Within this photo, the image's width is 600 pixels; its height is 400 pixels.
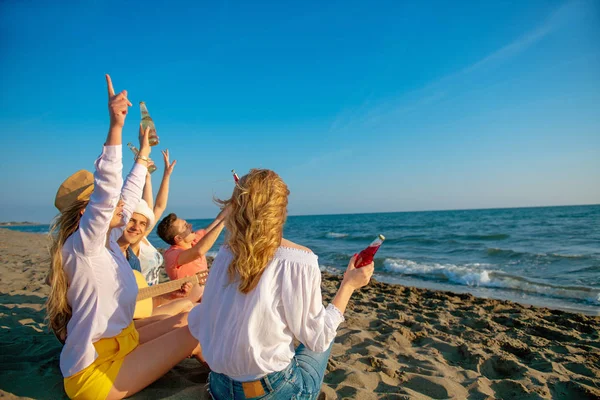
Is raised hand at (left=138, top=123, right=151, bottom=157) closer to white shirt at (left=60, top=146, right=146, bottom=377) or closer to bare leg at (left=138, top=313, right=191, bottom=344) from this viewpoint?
white shirt at (left=60, top=146, right=146, bottom=377)

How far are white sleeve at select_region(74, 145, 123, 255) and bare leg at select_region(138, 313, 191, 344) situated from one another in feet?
3.51

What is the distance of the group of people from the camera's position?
184 cm

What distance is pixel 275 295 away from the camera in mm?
1869

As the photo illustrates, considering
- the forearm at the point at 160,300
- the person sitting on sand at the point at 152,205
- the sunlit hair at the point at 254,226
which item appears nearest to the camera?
the sunlit hair at the point at 254,226

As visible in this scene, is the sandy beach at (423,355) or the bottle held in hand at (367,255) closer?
the bottle held in hand at (367,255)

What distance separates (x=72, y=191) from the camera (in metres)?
2.26

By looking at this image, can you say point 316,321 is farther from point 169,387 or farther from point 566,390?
point 566,390

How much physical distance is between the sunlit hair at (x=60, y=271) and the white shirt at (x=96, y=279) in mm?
35

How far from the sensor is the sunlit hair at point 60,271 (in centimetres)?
200

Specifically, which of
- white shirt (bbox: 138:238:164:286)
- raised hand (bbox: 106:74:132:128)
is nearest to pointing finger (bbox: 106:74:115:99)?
raised hand (bbox: 106:74:132:128)

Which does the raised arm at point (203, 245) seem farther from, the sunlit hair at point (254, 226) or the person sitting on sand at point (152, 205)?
the sunlit hair at point (254, 226)

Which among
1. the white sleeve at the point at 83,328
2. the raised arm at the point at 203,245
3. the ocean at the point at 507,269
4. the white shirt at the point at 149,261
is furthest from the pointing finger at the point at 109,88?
the ocean at the point at 507,269

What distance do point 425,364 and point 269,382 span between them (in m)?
2.18

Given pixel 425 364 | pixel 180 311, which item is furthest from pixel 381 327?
pixel 180 311
